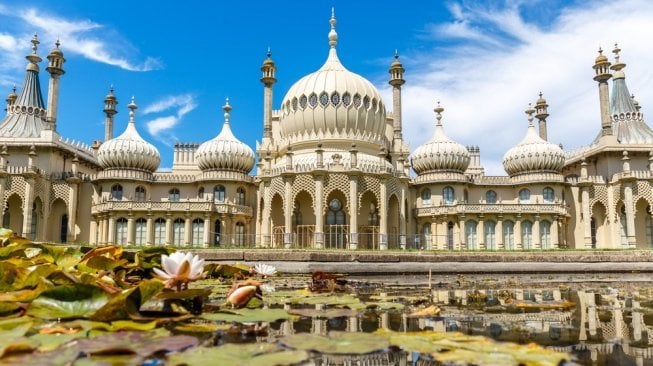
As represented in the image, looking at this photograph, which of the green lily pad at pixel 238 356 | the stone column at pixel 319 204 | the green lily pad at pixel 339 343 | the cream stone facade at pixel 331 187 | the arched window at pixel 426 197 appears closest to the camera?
the green lily pad at pixel 238 356

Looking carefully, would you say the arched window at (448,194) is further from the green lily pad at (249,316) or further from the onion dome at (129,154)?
the green lily pad at (249,316)

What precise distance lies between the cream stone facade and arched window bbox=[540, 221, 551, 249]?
0.07 metres

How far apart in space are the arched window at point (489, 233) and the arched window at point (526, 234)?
189 cm

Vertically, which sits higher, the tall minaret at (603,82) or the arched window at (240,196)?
the tall minaret at (603,82)

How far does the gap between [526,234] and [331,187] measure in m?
13.7

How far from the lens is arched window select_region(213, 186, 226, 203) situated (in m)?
34.2

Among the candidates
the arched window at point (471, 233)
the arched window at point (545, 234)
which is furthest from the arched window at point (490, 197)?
the arched window at point (545, 234)

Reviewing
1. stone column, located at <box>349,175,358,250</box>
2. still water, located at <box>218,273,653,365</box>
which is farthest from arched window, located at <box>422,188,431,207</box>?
still water, located at <box>218,273,653,365</box>

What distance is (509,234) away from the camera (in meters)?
33.0

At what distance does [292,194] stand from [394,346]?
1053 inches

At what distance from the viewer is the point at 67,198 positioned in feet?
109

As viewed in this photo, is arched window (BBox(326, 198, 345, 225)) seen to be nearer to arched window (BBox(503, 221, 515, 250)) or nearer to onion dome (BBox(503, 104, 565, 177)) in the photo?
arched window (BBox(503, 221, 515, 250))

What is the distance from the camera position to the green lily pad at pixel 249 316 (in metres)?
3.79

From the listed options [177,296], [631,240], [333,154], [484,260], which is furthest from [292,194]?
[177,296]
